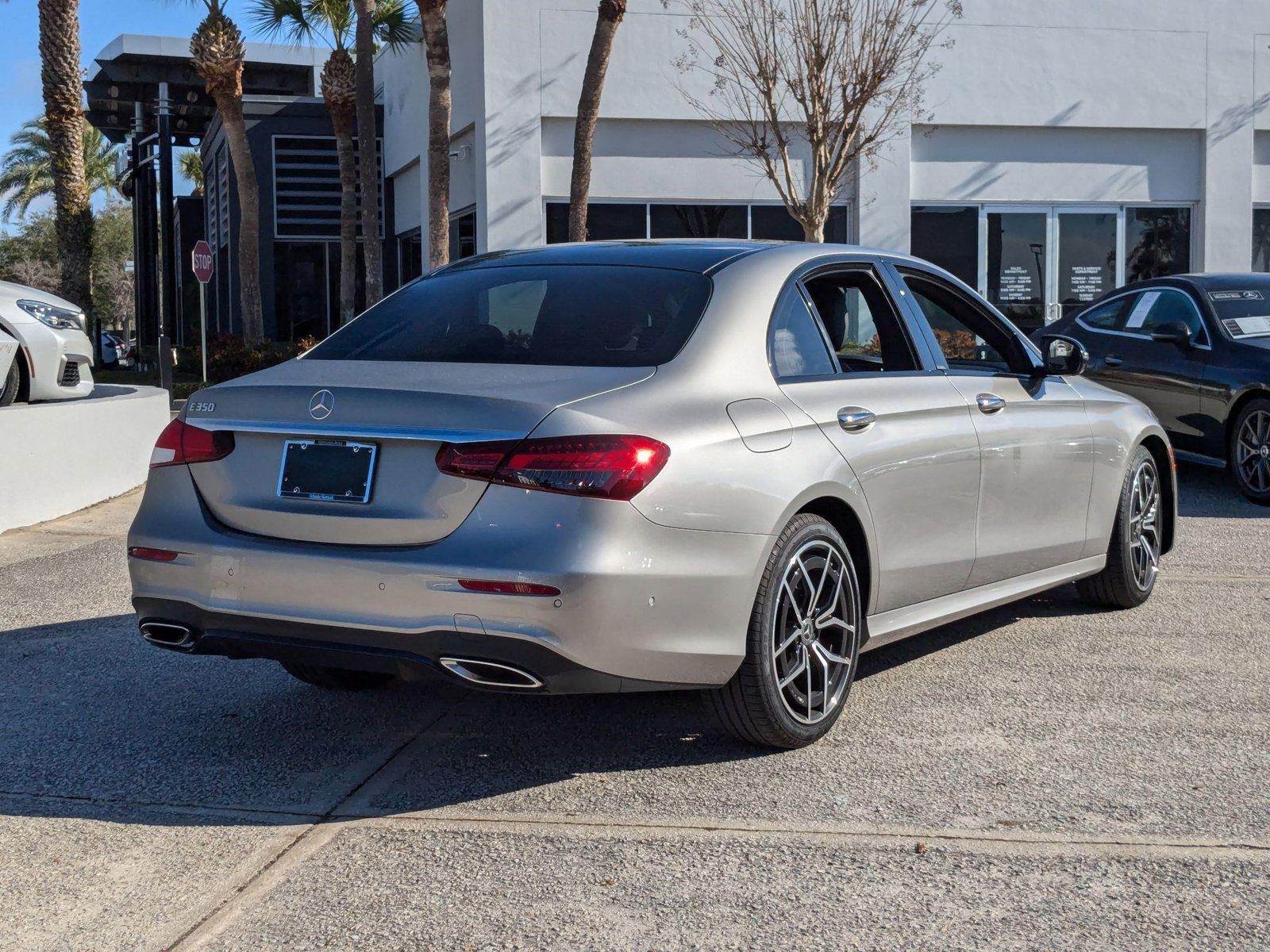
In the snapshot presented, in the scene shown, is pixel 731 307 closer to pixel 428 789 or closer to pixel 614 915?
pixel 428 789

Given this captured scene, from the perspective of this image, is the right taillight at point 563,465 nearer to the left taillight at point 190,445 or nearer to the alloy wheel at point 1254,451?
the left taillight at point 190,445

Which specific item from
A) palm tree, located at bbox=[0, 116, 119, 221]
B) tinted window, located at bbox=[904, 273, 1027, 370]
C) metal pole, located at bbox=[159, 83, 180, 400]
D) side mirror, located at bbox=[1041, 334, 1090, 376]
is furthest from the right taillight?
palm tree, located at bbox=[0, 116, 119, 221]

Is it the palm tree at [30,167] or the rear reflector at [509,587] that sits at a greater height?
the palm tree at [30,167]

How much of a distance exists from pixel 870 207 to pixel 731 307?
20692 millimetres

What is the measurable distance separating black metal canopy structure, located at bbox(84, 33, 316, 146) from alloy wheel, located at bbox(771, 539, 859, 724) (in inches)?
1111

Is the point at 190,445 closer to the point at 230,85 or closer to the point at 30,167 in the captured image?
the point at 230,85

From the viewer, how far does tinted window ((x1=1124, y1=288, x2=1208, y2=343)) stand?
37.0 ft

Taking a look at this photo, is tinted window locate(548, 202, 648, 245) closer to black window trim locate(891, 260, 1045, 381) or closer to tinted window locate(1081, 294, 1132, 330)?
tinted window locate(1081, 294, 1132, 330)

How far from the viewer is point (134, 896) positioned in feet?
11.6

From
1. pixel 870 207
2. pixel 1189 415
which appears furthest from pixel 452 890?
pixel 870 207

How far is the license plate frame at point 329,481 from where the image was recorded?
4.16m

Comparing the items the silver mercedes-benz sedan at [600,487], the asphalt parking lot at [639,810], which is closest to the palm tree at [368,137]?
the asphalt parking lot at [639,810]

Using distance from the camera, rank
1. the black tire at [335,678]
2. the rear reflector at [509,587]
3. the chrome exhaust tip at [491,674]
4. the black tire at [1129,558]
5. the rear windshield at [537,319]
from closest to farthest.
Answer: the rear reflector at [509,587] < the chrome exhaust tip at [491,674] < the rear windshield at [537,319] < the black tire at [335,678] < the black tire at [1129,558]

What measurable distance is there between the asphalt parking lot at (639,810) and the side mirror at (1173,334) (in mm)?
5323
